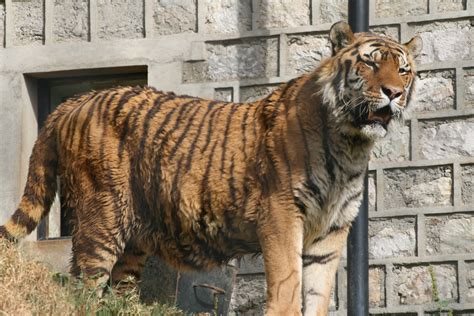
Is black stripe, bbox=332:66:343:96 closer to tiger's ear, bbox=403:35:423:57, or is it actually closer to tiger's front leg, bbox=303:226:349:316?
tiger's ear, bbox=403:35:423:57

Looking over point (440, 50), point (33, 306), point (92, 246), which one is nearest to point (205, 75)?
point (440, 50)

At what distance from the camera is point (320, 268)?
26.3 ft

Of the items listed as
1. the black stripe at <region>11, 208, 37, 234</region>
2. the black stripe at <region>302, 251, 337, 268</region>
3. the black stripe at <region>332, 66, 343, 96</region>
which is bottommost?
the black stripe at <region>302, 251, 337, 268</region>

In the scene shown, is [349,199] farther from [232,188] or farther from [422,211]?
[422,211]

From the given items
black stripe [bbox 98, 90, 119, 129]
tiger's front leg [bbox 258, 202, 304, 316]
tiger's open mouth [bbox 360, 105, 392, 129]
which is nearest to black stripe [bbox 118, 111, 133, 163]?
black stripe [bbox 98, 90, 119, 129]

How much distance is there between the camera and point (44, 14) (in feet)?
35.5

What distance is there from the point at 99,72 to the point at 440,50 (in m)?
2.79

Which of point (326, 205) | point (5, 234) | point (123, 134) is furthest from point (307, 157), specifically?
point (5, 234)

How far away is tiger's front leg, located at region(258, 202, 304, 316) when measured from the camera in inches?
301

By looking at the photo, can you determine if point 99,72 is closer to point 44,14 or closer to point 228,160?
point 44,14

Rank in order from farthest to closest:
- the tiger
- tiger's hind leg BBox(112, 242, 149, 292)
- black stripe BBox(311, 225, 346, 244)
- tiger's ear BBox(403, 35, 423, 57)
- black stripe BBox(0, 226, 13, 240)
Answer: tiger's hind leg BBox(112, 242, 149, 292), black stripe BBox(0, 226, 13, 240), tiger's ear BBox(403, 35, 423, 57), black stripe BBox(311, 225, 346, 244), the tiger

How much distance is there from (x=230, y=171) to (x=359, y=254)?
1452mm

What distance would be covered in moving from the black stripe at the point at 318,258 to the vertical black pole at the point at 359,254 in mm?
1031

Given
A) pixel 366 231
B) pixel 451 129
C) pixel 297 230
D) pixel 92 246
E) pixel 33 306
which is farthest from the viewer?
pixel 451 129
